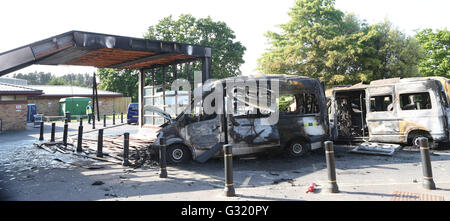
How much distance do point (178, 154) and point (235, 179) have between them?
228cm

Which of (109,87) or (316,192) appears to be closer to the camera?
(316,192)

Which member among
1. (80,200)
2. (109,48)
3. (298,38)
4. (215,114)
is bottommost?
(80,200)

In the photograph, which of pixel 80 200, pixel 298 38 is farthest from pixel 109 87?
pixel 80 200

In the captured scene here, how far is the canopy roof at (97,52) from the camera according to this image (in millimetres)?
7566

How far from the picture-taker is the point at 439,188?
4.96m

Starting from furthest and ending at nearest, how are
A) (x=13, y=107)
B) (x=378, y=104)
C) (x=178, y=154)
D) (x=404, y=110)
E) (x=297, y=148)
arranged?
(x=13, y=107), (x=378, y=104), (x=404, y=110), (x=297, y=148), (x=178, y=154)

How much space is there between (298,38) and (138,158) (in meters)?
17.9

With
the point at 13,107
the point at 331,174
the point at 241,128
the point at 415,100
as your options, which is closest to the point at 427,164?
the point at 331,174

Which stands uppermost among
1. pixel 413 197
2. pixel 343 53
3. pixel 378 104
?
pixel 343 53

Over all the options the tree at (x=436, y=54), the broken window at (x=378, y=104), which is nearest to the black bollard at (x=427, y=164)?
the broken window at (x=378, y=104)

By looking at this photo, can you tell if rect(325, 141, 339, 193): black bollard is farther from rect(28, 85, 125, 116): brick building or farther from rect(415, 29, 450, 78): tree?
rect(415, 29, 450, 78): tree

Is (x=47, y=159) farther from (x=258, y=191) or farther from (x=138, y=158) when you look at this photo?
(x=258, y=191)

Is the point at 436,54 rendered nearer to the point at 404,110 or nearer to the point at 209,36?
the point at 209,36

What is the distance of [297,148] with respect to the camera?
27.1 feet
